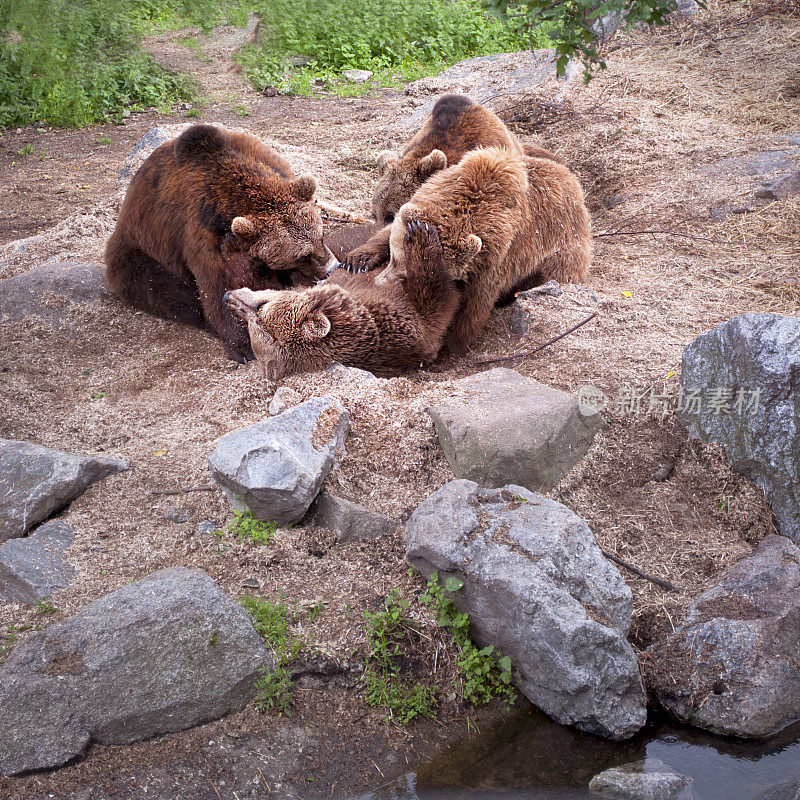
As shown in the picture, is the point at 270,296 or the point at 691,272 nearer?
the point at 270,296

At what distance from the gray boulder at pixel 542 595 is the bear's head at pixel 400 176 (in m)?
3.30

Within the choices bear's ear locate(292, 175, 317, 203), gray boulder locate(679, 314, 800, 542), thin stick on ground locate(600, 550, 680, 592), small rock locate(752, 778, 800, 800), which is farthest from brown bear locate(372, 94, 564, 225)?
small rock locate(752, 778, 800, 800)

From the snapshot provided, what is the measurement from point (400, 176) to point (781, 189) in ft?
11.0

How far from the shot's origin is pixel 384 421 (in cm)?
419

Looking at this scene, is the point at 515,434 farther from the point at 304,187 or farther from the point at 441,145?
the point at 441,145

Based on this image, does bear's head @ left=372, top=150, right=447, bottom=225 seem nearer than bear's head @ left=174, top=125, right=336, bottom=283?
No

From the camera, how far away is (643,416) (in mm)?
4199

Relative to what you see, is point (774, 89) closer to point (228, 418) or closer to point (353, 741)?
point (228, 418)

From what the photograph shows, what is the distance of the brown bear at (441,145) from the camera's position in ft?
19.9

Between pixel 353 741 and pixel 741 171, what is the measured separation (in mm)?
6330

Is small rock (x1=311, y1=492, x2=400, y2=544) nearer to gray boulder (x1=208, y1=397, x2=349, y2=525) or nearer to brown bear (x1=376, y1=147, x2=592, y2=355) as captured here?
gray boulder (x1=208, y1=397, x2=349, y2=525)

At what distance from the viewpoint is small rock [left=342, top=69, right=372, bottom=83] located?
11828 mm

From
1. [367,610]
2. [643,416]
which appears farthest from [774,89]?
[367,610]

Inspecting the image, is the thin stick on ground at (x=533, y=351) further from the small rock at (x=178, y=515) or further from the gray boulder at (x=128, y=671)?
the gray boulder at (x=128, y=671)
